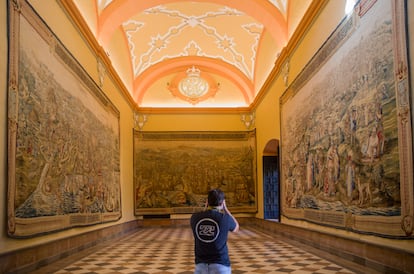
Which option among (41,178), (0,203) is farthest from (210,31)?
(0,203)

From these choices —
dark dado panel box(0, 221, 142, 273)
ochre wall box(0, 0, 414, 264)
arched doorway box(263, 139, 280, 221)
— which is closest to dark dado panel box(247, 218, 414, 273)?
ochre wall box(0, 0, 414, 264)

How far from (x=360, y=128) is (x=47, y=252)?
7.18m

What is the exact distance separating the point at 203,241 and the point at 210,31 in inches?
684

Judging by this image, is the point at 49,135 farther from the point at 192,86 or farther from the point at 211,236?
the point at 192,86

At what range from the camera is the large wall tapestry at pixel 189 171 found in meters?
23.8

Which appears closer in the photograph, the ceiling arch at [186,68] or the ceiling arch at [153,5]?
the ceiling arch at [153,5]

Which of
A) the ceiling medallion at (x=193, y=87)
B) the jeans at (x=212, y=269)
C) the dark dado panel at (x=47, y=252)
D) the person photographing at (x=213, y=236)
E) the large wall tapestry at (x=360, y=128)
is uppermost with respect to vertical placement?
the ceiling medallion at (x=193, y=87)

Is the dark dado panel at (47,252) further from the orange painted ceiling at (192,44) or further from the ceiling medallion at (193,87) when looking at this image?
the ceiling medallion at (193,87)

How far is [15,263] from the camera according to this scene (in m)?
8.07

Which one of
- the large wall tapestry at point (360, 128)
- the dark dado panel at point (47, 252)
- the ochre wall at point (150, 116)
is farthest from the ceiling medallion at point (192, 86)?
the large wall tapestry at point (360, 128)

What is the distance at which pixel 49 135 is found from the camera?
32.9ft

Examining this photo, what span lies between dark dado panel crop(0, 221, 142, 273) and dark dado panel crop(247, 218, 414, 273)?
6.43 meters

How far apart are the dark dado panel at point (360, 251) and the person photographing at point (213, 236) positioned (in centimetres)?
381

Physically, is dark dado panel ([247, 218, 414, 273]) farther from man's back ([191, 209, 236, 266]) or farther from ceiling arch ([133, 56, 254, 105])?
Result: ceiling arch ([133, 56, 254, 105])
